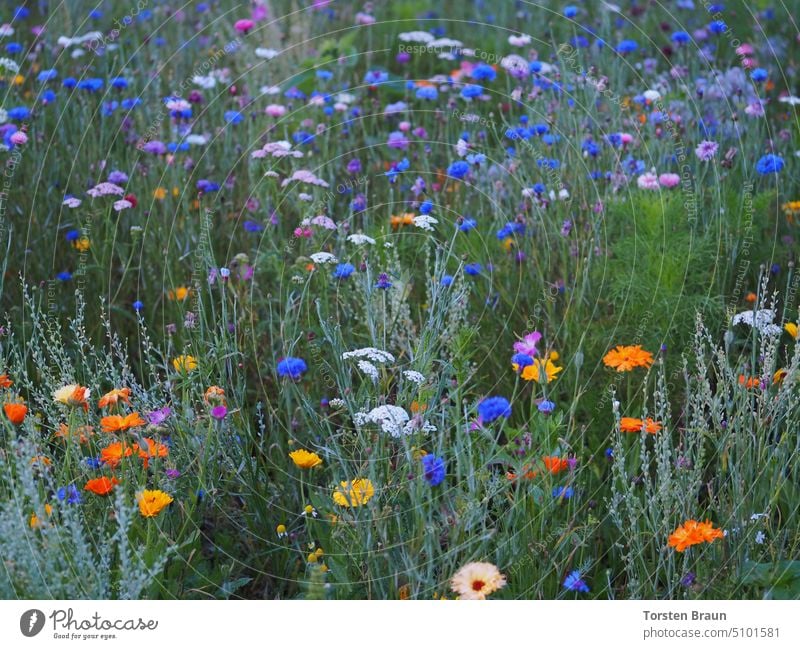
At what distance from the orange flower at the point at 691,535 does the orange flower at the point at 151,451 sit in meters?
1.15

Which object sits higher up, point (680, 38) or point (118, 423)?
point (680, 38)

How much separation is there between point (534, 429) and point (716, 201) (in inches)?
43.2

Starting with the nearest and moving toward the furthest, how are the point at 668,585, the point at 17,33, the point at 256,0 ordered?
1. the point at 668,585
2. the point at 17,33
3. the point at 256,0

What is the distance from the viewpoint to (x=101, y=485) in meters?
2.26

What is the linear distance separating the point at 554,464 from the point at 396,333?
0.77 meters

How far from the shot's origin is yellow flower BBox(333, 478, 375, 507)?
219cm

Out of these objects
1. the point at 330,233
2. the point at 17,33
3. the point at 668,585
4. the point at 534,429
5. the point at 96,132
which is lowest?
the point at 668,585

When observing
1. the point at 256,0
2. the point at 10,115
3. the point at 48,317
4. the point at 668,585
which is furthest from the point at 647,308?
the point at 256,0

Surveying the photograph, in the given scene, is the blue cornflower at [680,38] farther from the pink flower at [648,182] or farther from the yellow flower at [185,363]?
the yellow flower at [185,363]

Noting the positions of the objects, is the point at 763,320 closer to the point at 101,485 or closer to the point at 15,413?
the point at 101,485

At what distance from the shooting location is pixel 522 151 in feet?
12.2

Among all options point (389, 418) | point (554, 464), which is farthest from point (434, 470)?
point (554, 464)

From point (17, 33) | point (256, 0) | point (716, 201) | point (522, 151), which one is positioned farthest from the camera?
point (256, 0)

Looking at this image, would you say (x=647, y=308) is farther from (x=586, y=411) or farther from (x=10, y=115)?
(x=10, y=115)
